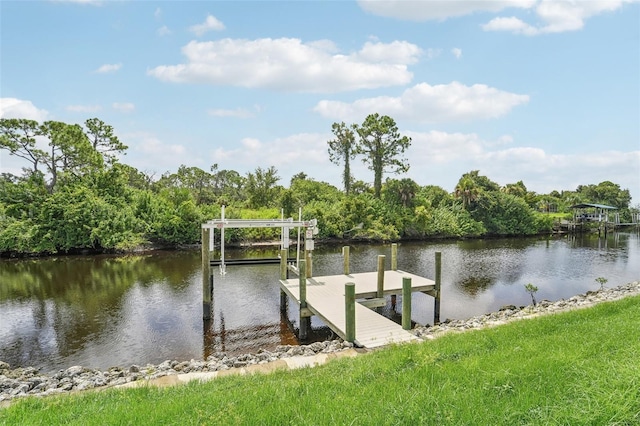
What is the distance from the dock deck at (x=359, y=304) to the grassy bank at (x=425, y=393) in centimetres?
240

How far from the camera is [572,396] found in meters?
3.68

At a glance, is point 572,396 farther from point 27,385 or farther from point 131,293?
point 131,293

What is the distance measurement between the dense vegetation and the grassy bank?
27.0 meters

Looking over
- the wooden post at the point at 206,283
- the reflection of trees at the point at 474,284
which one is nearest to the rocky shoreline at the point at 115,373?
the wooden post at the point at 206,283

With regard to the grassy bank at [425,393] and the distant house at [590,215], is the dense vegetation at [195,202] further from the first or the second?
the grassy bank at [425,393]

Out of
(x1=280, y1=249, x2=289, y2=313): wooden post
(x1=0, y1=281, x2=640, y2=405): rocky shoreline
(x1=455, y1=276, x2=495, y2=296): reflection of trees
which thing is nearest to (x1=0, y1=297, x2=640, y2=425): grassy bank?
(x1=0, y1=281, x2=640, y2=405): rocky shoreline

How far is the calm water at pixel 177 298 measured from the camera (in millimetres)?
10711

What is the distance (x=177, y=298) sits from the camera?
50.9 ft

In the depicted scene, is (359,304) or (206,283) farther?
(206,283)

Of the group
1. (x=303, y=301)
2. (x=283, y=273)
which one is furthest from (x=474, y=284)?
(x=303, y=301)

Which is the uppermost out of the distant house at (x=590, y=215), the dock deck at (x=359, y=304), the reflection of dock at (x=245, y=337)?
the distant house at (x=590, y=215)

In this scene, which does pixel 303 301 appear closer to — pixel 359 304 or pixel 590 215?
pixel 359 304

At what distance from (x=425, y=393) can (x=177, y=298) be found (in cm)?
1356

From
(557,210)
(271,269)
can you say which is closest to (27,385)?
(271,269)
